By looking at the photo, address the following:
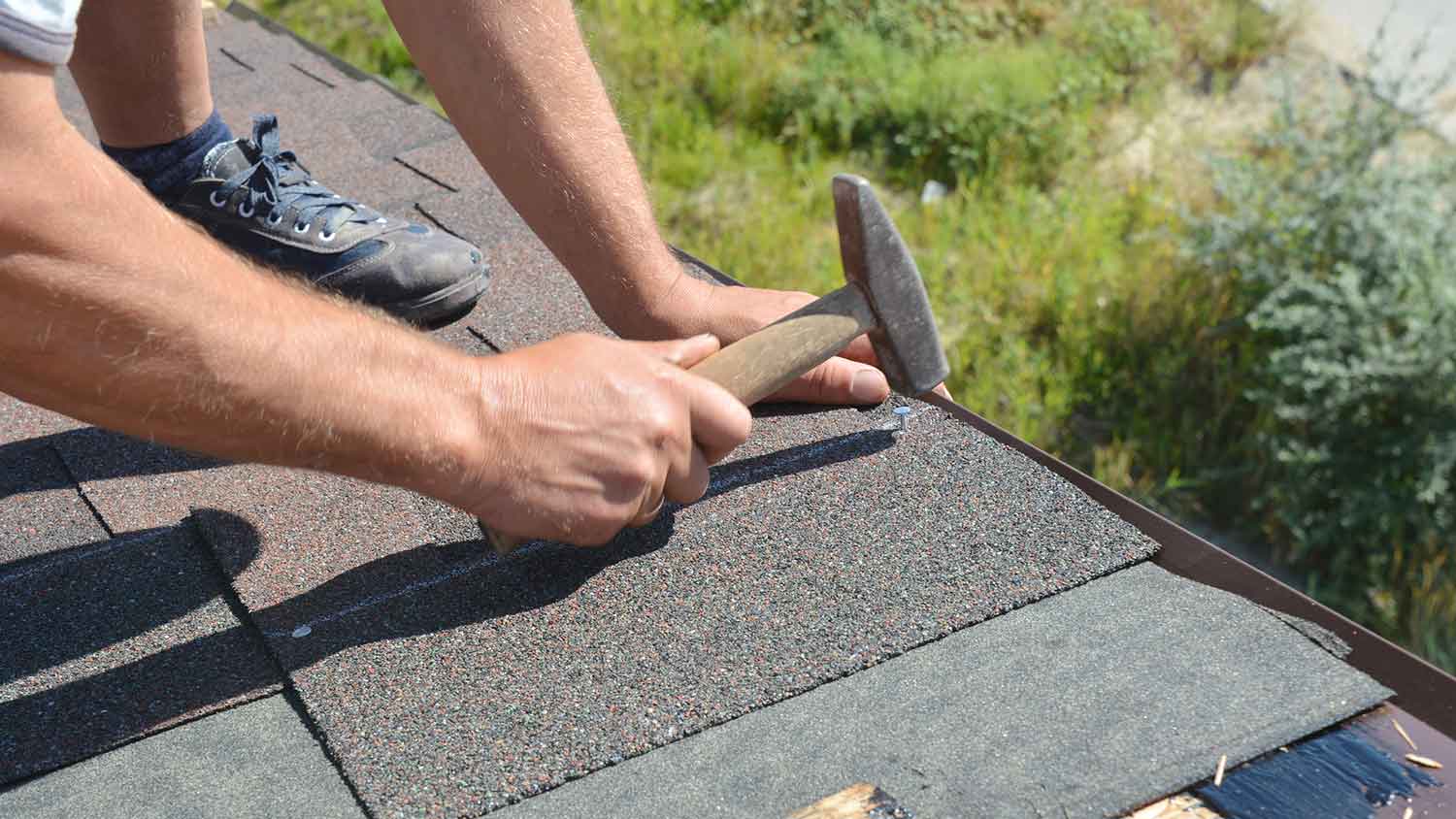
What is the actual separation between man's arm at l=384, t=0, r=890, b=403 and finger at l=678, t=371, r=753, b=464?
0.38 m

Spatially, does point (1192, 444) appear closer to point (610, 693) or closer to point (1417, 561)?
point (1417, 561)

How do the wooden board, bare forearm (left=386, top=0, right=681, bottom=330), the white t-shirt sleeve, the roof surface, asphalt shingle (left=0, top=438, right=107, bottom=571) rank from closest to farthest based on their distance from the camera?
the white t-shirt sleeve → the wooden board → the roof surface → asphalt shingle (left=0, top=438, right=107, bottom=571) → bare forearm (left=386, top=0, right=681, bottom=330)

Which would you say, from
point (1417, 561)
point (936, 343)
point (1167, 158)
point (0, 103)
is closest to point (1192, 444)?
point (1417, 561)

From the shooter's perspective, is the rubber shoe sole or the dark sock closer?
the rubber shoe sole

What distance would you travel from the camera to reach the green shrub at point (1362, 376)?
12.9 ft

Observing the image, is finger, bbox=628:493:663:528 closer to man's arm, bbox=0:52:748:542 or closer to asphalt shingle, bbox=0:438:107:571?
man's arm, bbox=0:52:748:542

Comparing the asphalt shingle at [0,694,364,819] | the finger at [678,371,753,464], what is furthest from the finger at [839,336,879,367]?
the asphalt shingle at [0,694,364,819]

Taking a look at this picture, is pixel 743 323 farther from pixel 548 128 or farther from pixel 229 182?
pixel 229 182

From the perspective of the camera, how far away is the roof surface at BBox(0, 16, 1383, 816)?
1.37 meters

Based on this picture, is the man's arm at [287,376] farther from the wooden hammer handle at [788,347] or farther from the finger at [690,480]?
the wooden hammer handle at [788,347]

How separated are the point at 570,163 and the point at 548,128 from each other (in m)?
0.06

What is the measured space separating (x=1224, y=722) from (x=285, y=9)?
6.52 meters

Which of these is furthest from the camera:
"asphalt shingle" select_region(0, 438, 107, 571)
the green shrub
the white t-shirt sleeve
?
the green shrub

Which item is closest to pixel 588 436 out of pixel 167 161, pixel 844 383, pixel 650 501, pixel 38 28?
pixel 650 501
